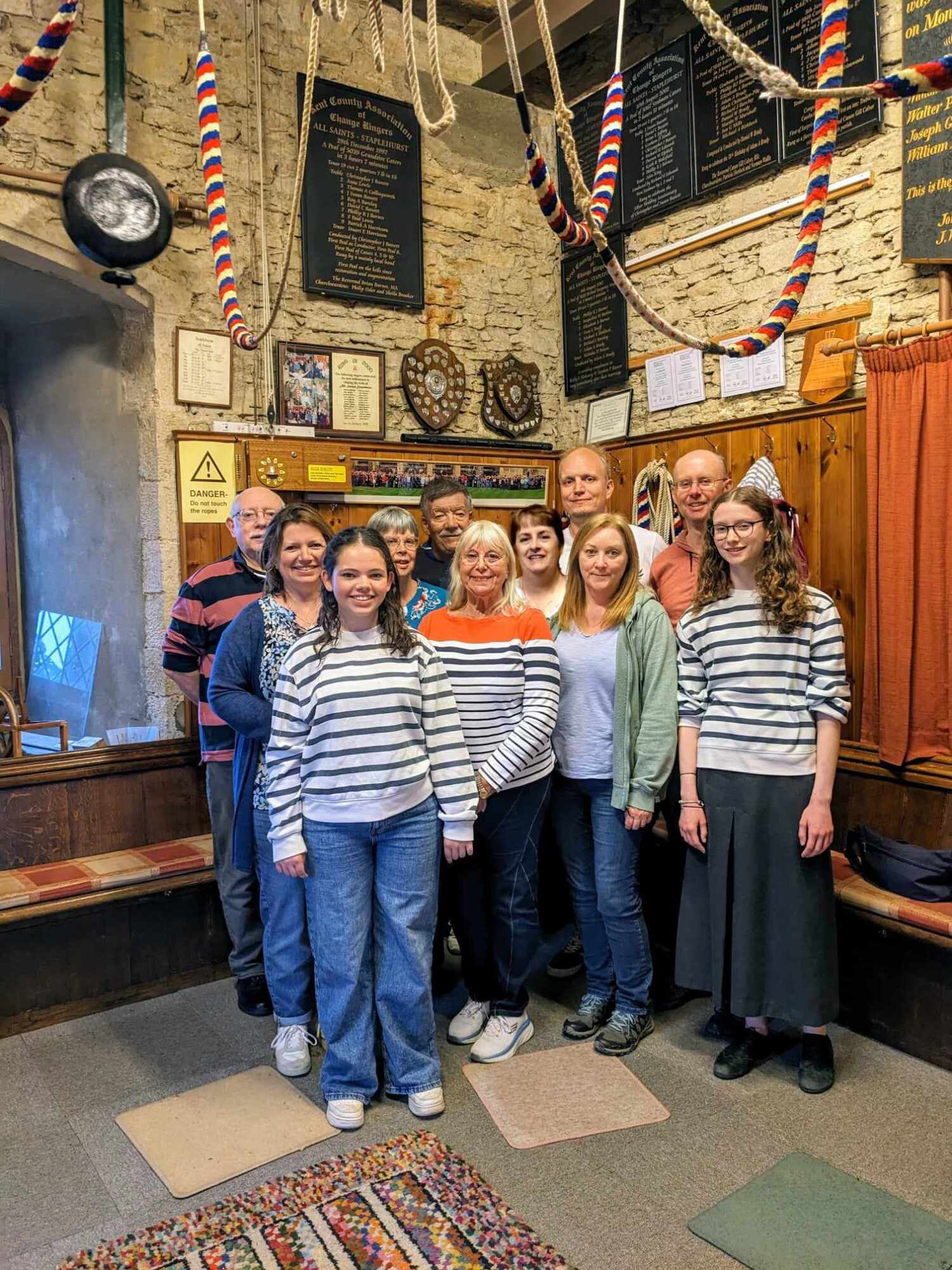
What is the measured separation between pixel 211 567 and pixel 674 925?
6.36 feet

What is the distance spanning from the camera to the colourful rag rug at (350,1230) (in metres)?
1.89

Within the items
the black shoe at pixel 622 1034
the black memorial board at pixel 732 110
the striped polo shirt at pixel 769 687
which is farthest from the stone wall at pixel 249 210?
the striped polo shirt at pixel 769 687

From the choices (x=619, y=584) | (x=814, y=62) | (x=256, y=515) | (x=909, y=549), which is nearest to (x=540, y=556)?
(x=619, y=584)

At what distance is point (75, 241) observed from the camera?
11.7ft

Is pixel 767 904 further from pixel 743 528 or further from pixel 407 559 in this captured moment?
pixel 407 559

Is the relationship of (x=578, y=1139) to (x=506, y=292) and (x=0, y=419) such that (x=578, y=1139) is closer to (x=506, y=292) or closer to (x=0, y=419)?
(x=506, y=292)

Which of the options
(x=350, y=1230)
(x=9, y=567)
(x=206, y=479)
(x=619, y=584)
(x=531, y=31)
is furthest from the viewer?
(x=9, y=567)

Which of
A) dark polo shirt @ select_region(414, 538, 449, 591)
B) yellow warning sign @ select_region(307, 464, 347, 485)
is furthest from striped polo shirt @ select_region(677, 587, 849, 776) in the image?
yellow warning sign @ select_region(307, 464, 347, 485)

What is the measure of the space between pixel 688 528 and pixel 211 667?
1556 millimetres

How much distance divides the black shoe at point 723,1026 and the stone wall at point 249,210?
2.51m

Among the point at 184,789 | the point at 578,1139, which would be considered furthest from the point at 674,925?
the point at 184,789

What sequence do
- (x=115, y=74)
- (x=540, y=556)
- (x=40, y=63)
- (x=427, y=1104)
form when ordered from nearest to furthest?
(x=40, y=63)
(x=427, y=1104)
(x=540, y=556)
(x=115, y=74)

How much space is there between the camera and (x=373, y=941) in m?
2.44

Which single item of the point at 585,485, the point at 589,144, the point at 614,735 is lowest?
the point at 614,735
